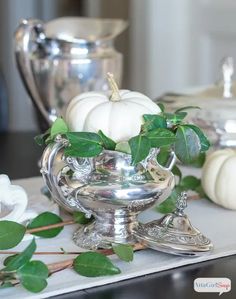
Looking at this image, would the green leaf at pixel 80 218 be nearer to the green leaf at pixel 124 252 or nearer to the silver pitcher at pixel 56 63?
the green leaf at pixel 124 252

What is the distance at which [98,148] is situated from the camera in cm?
84

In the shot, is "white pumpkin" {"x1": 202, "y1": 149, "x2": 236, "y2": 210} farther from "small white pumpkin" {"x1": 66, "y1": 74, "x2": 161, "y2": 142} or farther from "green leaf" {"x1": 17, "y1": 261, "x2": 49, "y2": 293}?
"green leaf" {"x1": 17, "y1": 261, "x2": 49, "y2": 293}

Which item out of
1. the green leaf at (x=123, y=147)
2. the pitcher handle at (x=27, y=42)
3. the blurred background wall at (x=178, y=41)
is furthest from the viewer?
the blurred background wall at (x=178, y=41)

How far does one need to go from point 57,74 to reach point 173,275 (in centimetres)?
63

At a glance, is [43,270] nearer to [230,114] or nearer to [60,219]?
[60,219]

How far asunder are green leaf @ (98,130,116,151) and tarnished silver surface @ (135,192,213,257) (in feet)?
0.36

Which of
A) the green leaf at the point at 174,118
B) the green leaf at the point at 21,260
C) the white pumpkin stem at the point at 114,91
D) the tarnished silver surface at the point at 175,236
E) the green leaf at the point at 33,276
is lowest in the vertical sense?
the tarnished silver surface at the point at 175,236

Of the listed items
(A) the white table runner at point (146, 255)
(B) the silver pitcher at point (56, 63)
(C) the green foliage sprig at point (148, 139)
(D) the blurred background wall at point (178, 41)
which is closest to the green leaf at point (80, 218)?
(A) the white table runner at point (146, 255)

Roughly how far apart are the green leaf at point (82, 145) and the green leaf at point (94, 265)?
0.36 ft

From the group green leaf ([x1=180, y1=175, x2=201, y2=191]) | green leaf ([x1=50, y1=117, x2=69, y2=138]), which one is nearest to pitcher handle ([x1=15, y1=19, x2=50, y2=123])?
green leaf ([x1=180, y1=175, x2=201, y2=191])

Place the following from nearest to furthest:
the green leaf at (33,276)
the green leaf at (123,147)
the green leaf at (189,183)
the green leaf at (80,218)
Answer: the green leaf at (33,276), the green leaf at (123,147), the green leaf at (80,218), the green leaf at (189,183)

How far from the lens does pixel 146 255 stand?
0.89 m

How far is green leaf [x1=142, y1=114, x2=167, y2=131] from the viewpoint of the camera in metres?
0.87

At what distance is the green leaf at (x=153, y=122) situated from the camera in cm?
87
